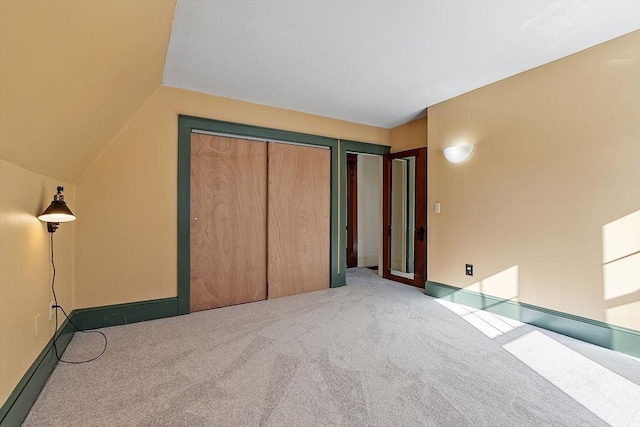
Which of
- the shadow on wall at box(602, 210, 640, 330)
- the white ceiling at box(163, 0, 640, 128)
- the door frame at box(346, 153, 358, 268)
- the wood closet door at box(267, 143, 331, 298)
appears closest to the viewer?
the white ceiling at box(163, 0, 640, 128)

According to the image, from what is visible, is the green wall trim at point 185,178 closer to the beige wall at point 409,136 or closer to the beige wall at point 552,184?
the beige wall at point 409,136

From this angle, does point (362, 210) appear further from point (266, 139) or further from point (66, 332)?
point (66, 332)

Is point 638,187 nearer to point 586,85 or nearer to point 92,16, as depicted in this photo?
point 586,85

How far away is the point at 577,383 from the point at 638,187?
65.0 inches

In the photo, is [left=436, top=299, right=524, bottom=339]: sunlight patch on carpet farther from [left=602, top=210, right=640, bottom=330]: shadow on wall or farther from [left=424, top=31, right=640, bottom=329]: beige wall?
[left=602, top=210, right=640, bottom=330]: shadow on wall

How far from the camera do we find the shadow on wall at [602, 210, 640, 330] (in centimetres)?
234

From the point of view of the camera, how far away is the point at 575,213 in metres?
2.67

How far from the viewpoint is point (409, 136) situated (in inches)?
182

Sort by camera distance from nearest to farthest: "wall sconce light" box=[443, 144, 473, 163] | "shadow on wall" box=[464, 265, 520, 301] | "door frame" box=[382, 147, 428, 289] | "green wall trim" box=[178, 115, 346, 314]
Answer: "shadow on wall" box=[464, 265, 520, 301] < "green wall trim" box=[178, 115, 346, 314] < "wall sconce light" box=[443, 144, 473, 163] < "door frame" box=[382, 147, 428, 289]

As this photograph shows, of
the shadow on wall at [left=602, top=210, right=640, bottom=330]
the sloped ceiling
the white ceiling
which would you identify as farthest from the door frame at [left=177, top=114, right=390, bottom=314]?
the shadow on wall at [left=602, top=210, right=640, bottom=330]

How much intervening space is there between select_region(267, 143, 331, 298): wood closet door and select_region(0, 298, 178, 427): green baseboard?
52.7 inches

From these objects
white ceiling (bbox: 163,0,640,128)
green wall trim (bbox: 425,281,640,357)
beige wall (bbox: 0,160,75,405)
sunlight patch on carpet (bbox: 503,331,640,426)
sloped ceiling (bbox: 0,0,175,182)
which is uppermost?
white ceiling (bbox: 163,0,640,128)

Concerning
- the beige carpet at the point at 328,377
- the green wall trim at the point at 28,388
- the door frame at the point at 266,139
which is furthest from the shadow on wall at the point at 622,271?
the green wall trim at the point at 28,388

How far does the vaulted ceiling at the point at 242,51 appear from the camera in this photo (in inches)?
48.1
